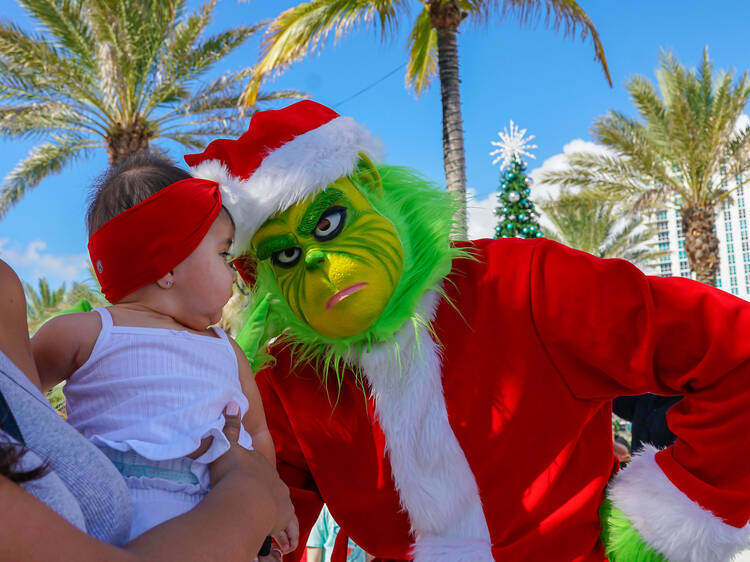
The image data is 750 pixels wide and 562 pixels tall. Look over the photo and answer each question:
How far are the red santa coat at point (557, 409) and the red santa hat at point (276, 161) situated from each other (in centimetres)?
52

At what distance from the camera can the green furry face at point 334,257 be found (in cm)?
200

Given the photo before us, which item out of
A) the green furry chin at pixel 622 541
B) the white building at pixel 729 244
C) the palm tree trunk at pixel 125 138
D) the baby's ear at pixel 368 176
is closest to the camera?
the green furry chin at pixel 622 541

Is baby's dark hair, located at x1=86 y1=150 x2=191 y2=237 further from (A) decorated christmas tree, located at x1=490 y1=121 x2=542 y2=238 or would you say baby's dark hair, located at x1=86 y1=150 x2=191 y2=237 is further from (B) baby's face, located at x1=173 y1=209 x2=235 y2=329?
(A) decorated christmas tree, located at x1=490 y1=121 x2=542 y2=238

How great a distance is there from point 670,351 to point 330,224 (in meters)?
1.05

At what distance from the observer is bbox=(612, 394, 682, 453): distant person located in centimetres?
332

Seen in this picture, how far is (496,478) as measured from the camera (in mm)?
2014

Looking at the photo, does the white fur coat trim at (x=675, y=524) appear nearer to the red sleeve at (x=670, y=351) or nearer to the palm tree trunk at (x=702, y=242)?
the red sleeve at (x=670, y=351)

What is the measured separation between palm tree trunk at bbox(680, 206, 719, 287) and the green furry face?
15039 millimetres

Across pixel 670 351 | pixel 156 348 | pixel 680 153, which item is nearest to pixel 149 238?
pixel 156 348

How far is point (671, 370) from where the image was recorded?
190 cm

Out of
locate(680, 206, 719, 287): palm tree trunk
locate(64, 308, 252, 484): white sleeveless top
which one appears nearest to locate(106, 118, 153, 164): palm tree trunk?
locate(64, 308, 252, 484): white sleeveless top

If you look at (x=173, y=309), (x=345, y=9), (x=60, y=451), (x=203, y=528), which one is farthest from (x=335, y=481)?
(x=345, y=9)

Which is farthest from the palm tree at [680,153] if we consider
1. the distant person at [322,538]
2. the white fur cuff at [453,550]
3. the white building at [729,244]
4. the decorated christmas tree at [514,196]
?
the white building at [729,244]

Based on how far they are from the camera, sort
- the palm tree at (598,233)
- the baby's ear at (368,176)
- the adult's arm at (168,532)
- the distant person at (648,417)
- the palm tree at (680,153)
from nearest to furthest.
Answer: the adult's arm at (168,532), the baby's ear at (368,176), the distant person at (648,417), the palm tree at (680,153), the palm tree at (598,233)
